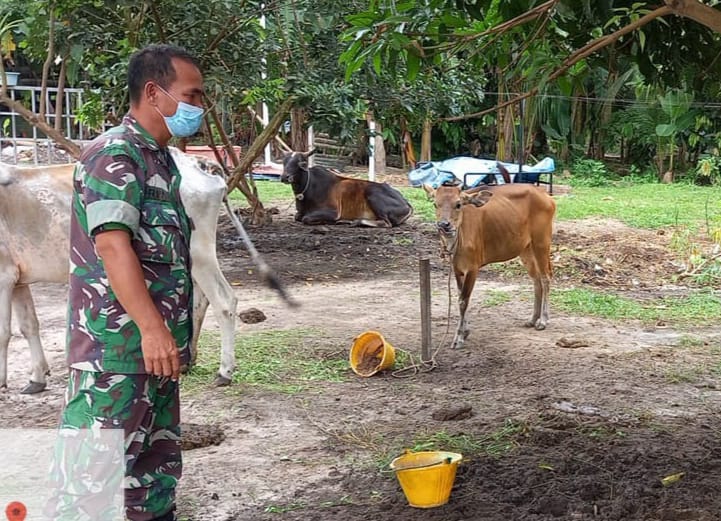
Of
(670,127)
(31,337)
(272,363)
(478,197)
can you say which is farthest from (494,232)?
(670,127)

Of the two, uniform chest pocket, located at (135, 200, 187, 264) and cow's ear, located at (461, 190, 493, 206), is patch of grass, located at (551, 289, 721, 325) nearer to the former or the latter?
cow's ear, located at (461, 190, 493, 206)

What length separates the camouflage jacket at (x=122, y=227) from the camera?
111 inches

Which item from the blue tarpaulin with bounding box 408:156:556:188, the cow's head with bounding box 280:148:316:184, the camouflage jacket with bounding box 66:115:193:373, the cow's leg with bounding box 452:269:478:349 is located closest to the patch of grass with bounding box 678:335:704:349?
the cow's leg with bounding box 452:269:478:349

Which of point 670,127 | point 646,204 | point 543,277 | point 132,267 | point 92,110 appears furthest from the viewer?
point 670,127

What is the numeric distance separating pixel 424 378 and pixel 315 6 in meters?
4.56

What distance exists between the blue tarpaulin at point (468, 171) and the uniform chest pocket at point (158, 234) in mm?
13927

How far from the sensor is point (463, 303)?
726cm

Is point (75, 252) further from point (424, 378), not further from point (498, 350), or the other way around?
point (498, 350)

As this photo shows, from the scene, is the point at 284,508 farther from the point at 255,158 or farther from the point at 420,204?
the point at 420,204

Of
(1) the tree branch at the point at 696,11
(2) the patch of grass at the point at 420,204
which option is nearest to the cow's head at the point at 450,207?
(1) the tree branch at the point at 696,11

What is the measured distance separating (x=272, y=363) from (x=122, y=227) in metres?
3.87

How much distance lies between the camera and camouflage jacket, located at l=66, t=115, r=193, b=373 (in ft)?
9.24

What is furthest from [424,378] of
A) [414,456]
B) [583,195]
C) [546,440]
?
[583,195]

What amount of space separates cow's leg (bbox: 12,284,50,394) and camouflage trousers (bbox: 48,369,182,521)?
310cm
